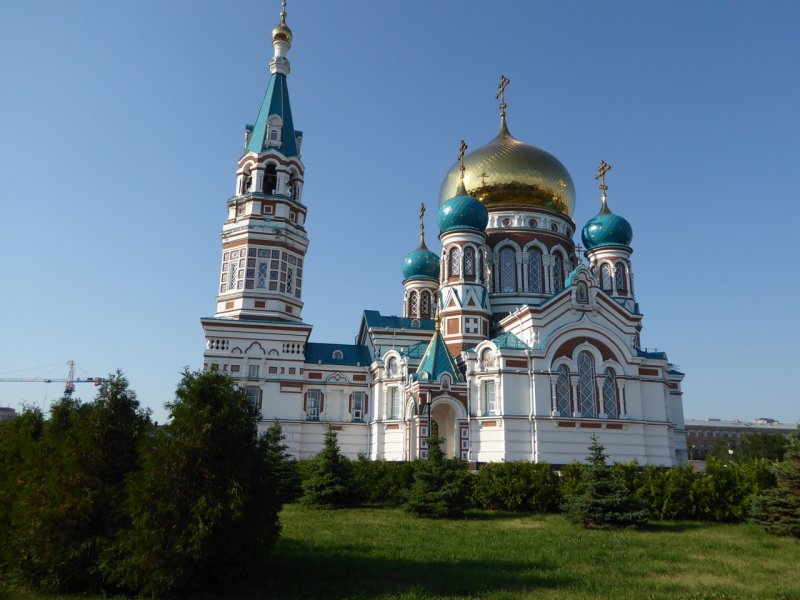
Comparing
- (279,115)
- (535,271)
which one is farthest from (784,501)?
(279,115)

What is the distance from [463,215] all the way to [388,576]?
74.5 feet

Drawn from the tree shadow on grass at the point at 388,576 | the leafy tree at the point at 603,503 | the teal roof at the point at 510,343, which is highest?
the teal roof at the point at 510,343

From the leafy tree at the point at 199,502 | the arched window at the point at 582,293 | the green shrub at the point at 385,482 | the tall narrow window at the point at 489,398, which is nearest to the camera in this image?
A: the leafy tree at the point at 199,502

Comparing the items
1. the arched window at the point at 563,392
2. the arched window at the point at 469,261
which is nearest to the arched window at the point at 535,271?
the arched window at the point at 469,261

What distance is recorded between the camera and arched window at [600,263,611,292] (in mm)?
31811

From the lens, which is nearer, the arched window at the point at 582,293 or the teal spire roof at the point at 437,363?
the teal spire roof at the point at 437,363

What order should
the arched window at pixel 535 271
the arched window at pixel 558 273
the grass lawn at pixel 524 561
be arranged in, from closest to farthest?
the grass lawn at pixel 524 561, the arched window at pixel 535 271, the arched window at pixel 558 273

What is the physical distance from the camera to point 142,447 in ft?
26.0

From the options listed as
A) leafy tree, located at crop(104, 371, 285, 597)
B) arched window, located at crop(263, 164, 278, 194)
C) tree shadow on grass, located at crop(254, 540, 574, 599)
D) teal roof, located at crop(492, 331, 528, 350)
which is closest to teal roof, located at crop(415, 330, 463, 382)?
teal roof, located at crop(492, 331, 528, 350)

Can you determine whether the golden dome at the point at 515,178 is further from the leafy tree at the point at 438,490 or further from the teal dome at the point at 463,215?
the leafy tree at the point at 438,490

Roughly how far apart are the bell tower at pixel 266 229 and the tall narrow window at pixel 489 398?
9426 millimetres

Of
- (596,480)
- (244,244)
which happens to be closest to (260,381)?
(244,244)

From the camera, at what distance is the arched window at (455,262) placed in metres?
29.2

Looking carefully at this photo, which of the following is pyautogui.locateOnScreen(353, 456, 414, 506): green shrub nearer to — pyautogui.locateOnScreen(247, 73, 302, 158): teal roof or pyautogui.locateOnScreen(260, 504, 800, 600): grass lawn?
pyautogui.locateOnScreen(260, 504, 800, 600): grass lawn
